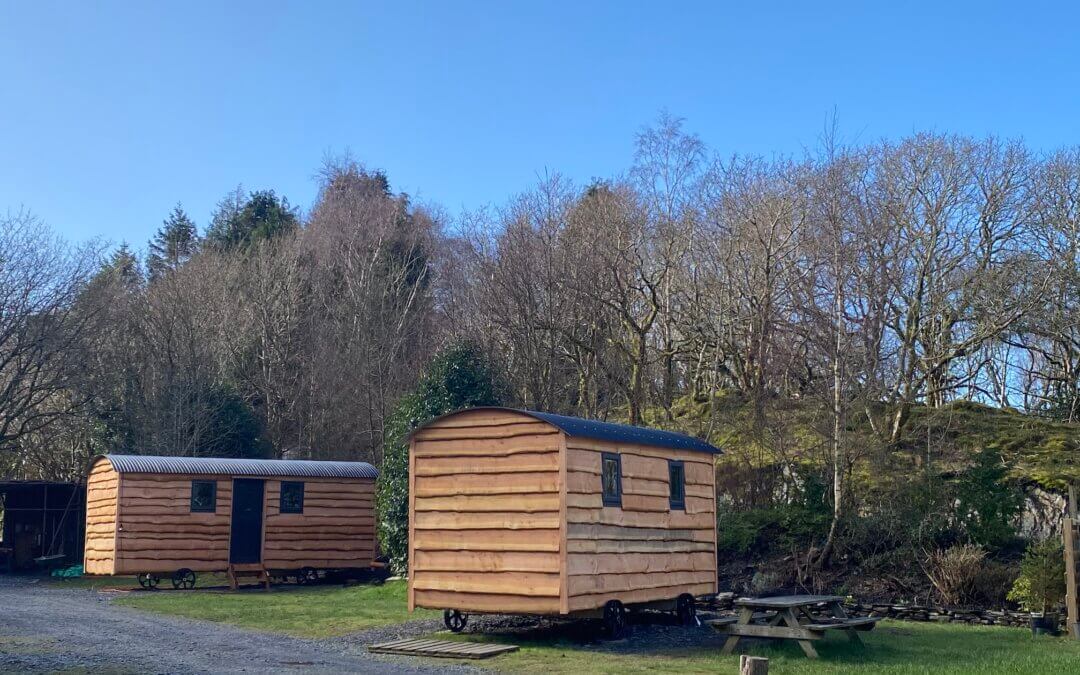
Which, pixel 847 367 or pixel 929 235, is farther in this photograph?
pixel 929 235

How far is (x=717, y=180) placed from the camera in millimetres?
25531

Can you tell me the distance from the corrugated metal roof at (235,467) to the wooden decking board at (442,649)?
34.9 ft

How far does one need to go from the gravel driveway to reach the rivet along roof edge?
3178 millimetres

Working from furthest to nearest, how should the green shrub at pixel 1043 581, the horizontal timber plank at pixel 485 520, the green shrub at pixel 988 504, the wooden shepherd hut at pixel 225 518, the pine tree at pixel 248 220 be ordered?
the pine tree at pixel 248 220
the wooden shepherd hut at pixel 225 518
the green shrub at pixel 988 504
the green shrub at pixel 1043 581
the horizontal timber plank at pixel 485 520

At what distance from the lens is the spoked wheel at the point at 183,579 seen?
22.0 meters

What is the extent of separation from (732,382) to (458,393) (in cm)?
771

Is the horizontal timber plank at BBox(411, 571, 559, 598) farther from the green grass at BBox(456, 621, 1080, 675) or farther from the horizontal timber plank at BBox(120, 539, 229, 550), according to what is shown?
the horizontal timber plank at BBox(120, 539, 229, 550)

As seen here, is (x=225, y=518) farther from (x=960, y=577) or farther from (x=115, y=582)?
(x=960, y=577)

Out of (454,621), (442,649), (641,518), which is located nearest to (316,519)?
(454,621)

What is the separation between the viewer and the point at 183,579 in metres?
22.1

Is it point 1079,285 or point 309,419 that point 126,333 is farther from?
→ point 1079,285

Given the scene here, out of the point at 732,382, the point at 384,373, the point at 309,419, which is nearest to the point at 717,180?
the point at 732,382

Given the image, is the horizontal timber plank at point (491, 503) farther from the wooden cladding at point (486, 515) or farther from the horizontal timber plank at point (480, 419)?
the horizontal timber plank at point (480, 419)

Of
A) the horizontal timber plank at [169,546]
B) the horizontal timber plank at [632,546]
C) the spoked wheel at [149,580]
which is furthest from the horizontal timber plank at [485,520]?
the spoked wheel at [149,580]
